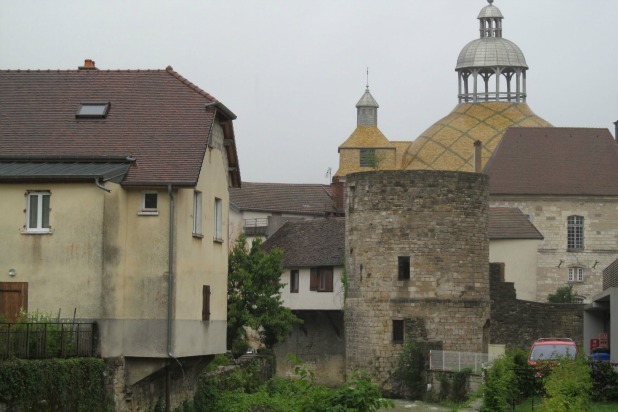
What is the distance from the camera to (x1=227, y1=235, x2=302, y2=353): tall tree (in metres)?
61.6

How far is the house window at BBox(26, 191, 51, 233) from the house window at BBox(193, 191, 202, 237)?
368 cm

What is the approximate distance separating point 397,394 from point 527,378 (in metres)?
17.5

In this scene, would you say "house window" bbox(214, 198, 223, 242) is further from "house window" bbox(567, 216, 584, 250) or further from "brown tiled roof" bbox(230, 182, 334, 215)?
"house window" bbox(567, 216, 584, 250)

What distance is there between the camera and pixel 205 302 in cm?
3772

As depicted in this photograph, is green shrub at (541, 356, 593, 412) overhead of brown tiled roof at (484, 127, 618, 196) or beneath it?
beneath

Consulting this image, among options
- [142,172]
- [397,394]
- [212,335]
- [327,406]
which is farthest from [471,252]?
[327,406]

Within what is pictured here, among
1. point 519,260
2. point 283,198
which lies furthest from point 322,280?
point 283,198

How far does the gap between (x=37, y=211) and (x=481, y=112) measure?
257ft

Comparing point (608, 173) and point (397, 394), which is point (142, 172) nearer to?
point (397, 394)

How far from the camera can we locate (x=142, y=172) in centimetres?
3494

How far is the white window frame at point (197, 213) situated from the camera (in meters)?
36.8

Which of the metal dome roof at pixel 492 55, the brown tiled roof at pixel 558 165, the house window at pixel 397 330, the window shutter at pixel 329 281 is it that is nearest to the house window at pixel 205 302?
the house window at pixel 397 330

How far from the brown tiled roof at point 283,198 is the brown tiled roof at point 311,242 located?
543 inches

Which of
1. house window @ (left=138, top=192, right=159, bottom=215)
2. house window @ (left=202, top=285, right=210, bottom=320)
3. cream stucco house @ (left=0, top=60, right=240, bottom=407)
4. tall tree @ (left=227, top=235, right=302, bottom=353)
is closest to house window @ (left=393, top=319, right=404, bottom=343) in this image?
tall tree @ (left=227, top=235, right=302, bottom=353)
